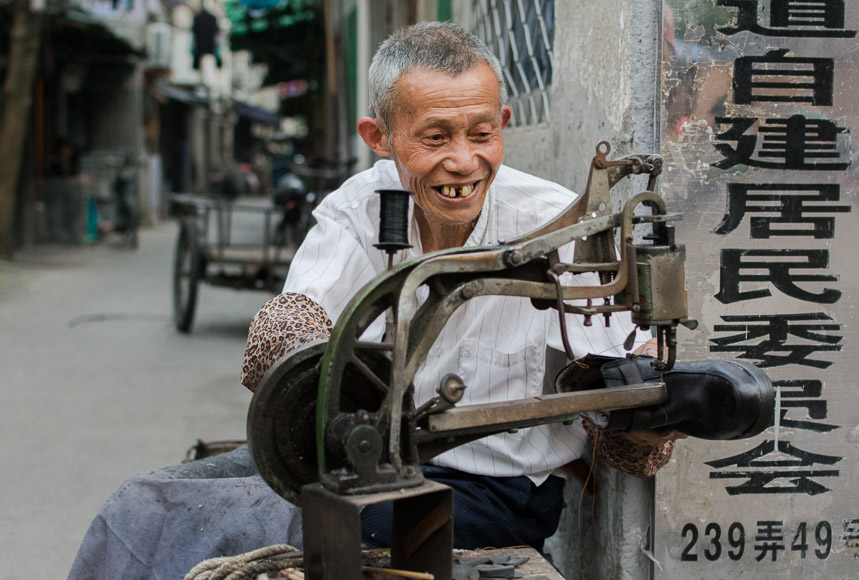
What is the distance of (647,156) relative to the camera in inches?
62.6

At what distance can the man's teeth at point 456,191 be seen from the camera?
6.09ft

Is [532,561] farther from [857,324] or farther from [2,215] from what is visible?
[2,215]

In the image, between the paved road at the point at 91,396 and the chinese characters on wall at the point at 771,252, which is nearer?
the chinese characters on wall at the point at 771,252

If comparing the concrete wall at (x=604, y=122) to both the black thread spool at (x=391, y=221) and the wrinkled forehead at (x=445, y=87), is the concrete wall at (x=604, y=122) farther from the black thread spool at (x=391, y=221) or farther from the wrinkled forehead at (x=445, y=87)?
the black thread spool at (x=391, y=221)

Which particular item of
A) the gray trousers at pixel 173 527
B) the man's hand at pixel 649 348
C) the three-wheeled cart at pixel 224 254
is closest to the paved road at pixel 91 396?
the three-wheeled cart at pixel 224 254

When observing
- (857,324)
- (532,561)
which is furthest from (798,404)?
(532,561)

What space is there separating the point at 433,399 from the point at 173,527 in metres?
0.81

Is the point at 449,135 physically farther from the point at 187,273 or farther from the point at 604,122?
the point at 187,273

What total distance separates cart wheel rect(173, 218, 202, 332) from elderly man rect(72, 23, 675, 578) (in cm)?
499

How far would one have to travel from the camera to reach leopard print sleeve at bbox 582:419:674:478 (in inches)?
78.5

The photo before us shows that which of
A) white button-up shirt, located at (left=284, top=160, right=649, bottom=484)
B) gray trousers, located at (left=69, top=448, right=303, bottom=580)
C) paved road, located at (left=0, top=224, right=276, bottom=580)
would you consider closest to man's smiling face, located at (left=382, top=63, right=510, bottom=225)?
white button-up shirt, located at (left=284, top=160, right=649, bottom=484)

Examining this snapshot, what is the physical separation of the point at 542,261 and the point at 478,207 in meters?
0.44

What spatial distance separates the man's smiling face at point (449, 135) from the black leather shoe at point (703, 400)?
18.9 inches

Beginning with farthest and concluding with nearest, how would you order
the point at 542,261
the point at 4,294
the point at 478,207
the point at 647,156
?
the point at 4,294
the point at 478,207
the point at 647,156
the point at 542,261
